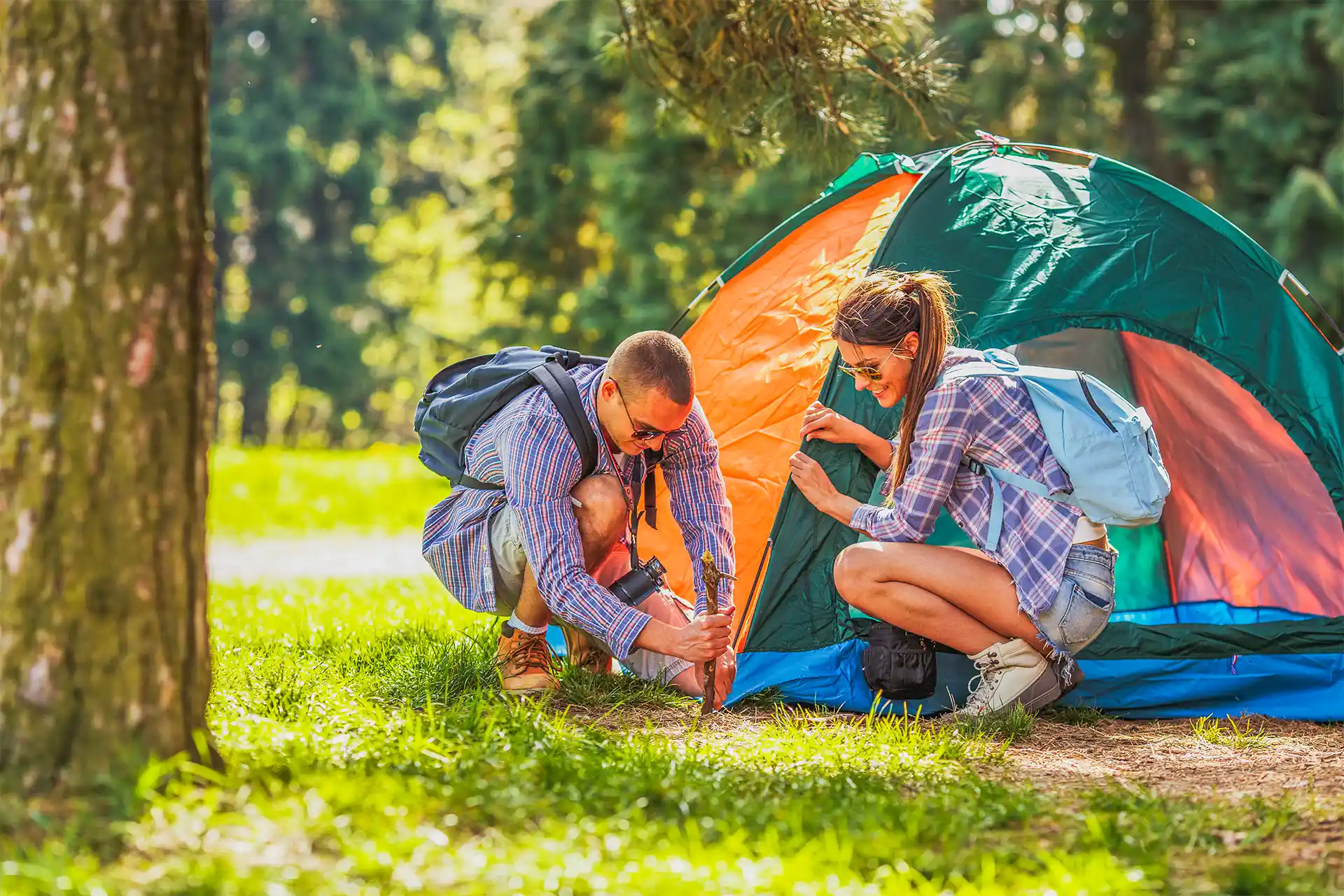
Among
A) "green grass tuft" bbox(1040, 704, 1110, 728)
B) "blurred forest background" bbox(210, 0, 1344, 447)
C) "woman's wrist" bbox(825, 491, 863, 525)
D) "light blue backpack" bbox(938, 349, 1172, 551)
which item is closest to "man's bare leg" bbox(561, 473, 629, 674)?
"woman's wrist" bbox(825, 491, 863, 525)

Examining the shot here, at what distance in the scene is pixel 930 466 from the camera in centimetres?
370

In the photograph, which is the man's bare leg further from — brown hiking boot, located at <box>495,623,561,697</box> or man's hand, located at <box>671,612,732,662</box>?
man's hand, located at <box>671,612,732,662</box>

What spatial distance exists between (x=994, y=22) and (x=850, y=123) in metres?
6.71

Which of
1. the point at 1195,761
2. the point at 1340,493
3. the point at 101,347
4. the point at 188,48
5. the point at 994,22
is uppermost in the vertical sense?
the point at 994,22

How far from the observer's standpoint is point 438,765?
2.79 m

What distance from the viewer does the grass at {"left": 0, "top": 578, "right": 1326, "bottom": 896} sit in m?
2.22

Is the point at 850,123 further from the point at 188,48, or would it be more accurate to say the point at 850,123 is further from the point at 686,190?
the point at 686,190

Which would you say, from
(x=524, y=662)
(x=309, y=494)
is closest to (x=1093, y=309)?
(x=524, y=662)

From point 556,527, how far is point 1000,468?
4.44 ft

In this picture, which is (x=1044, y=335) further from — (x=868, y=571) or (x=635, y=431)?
(x=635, y=431)

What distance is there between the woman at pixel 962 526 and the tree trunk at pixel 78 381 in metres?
2.06

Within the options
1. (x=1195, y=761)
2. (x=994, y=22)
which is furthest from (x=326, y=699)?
Result: (x=994, y=22)

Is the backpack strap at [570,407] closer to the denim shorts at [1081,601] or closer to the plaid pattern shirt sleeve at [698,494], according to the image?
the plaid pattern shirt sleeve at [698,494]

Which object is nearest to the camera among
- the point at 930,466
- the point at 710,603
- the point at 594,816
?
the point at 594,816
